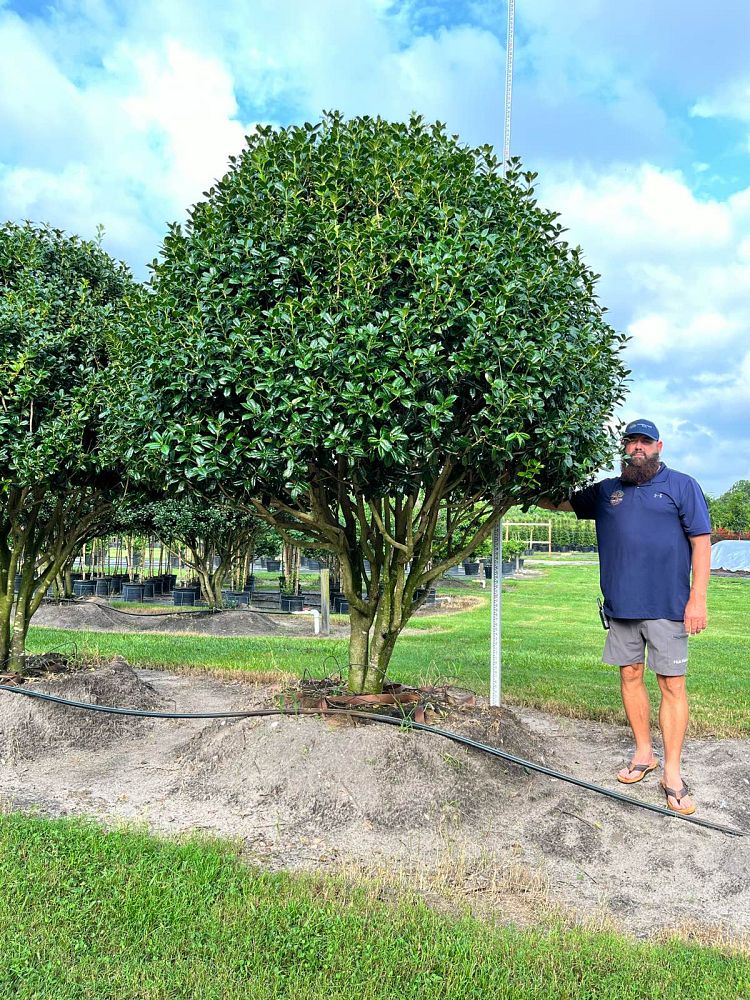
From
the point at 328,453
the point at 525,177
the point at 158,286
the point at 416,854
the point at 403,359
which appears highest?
the point at 525,177

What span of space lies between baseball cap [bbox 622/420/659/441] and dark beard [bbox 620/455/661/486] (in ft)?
0.53

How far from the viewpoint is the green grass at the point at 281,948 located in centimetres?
270

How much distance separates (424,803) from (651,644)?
1885 mm

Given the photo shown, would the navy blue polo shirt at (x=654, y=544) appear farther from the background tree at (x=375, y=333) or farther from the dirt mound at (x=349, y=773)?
the dirt mound at (x=349, y=773)

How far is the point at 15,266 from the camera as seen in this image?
6.69 meters

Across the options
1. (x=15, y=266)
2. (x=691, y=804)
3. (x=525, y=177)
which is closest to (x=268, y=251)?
(x=525, y=177)

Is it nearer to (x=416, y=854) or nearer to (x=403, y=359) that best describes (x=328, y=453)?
(x=403, y=359)

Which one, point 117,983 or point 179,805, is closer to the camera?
point 117,983

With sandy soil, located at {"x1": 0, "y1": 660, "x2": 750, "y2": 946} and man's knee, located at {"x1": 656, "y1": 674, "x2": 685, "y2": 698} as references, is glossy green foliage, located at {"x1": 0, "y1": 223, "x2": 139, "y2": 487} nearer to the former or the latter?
sandy soil, located at {"x1": 0, "y1": 660, "x2": 750, "y2": 946}

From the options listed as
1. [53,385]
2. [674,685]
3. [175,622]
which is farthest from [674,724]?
[175,622]

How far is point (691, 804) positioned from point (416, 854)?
1996 mm

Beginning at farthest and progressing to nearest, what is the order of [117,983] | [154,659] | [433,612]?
[433,612]
[154,659]
[117,983]

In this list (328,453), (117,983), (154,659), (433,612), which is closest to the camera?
(117,983)

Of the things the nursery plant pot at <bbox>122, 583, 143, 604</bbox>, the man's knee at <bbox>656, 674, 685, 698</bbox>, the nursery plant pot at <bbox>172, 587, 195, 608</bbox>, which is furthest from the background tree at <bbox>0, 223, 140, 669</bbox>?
the nursery plant pot at <bbox>122, 583, 143, 604</bbox>
